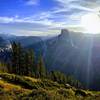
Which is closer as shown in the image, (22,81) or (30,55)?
(22,81)

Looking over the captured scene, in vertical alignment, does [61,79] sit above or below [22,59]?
below

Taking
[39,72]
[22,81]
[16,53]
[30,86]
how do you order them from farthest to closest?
[39,72], [16,53], [22,81], [30,86]

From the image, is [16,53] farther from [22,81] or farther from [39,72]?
[22,81]

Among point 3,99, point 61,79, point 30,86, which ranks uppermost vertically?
point 3,99

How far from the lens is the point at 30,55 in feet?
361

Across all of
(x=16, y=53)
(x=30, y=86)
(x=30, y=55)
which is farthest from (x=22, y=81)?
(x=30, y=55)

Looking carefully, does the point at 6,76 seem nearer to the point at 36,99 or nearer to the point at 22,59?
the point at 22,59

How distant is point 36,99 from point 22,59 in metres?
89.5

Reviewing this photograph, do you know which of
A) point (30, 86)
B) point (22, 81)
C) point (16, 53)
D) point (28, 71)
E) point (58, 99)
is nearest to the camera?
point (58, 99)

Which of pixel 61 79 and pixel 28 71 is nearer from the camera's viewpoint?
pixel 28 71

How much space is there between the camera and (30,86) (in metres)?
58.9

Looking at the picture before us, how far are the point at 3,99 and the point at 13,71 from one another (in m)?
92.9

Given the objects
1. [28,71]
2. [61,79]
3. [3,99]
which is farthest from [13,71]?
[3,99]

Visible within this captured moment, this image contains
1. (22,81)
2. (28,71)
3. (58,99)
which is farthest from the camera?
(28,71)
